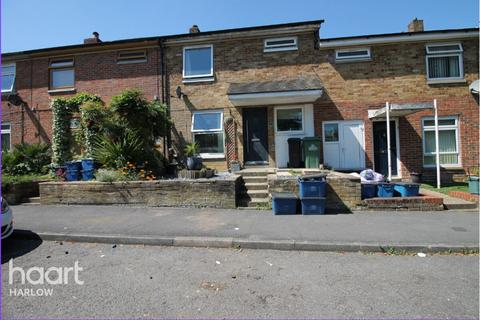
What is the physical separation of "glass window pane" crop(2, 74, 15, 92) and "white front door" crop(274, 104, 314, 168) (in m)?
12.7

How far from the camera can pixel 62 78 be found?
13.5 metres

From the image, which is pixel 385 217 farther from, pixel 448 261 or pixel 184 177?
pixel 184 177

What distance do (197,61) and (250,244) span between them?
9543 mm

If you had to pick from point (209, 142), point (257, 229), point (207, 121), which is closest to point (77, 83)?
point (207, 121)

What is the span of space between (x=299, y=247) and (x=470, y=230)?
3.53 meters

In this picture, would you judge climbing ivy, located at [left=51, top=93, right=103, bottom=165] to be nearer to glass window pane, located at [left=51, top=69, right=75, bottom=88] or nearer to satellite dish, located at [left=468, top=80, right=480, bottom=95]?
glass window pane, located at [left=51, top=69, right=75, bottom=88]

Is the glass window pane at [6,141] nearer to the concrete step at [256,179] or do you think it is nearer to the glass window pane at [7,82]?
the glass window pane at [7,82]

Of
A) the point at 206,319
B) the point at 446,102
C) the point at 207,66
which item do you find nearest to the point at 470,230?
the point at 206,319

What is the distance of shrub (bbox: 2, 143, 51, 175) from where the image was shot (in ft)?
36.4

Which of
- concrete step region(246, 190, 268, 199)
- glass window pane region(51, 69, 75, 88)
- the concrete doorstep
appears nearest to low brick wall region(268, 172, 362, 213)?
concrete step region(246, 190, 268, 199)

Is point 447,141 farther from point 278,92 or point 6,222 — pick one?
point 6,222

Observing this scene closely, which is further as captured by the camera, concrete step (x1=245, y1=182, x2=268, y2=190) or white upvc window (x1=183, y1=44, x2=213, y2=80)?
white upvc window (x1=183, y1=44, x2=213, y2=80)

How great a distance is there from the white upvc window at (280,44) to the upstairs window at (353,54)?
1.74m

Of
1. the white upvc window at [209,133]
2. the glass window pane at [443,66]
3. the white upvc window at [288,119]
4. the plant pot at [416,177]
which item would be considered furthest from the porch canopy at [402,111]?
the white upvc window at [209,133]
